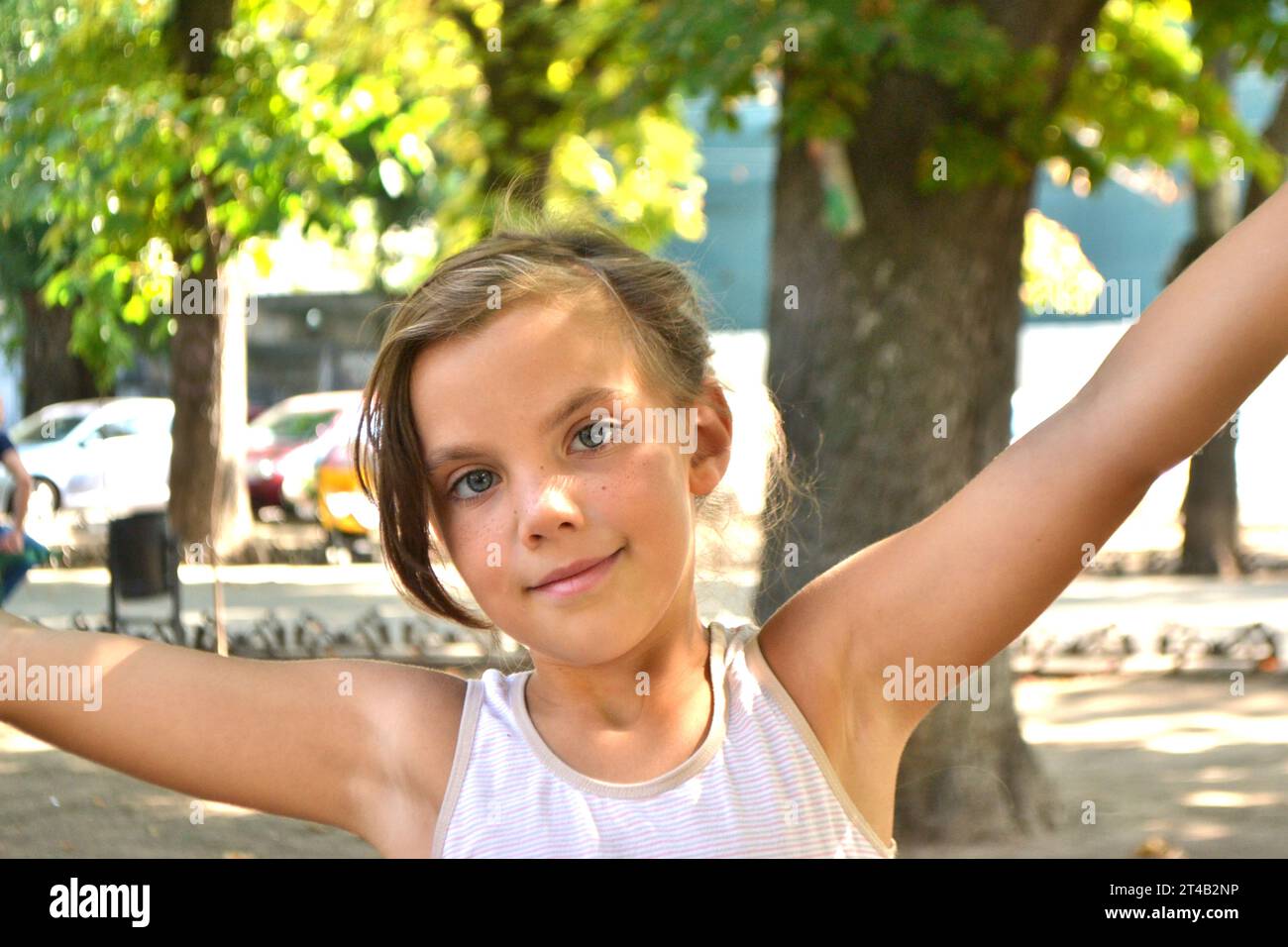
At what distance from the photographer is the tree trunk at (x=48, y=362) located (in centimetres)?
1575

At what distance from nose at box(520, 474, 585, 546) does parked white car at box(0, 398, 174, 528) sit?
16.7m

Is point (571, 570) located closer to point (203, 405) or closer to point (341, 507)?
point (203, 405)

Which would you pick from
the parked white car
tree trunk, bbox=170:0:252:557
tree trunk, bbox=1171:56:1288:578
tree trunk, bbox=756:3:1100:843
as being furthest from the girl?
the parked white car

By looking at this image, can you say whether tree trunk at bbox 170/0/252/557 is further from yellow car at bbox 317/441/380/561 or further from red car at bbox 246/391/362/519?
red car at bbox 246/391/362/519

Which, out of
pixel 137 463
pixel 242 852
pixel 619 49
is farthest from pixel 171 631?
pixel 137 463

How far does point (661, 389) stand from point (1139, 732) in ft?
23.0

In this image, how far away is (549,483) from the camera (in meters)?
1.54

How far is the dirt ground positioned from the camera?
5.97 m

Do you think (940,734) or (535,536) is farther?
(940,734)

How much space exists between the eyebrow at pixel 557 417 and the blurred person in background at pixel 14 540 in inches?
249

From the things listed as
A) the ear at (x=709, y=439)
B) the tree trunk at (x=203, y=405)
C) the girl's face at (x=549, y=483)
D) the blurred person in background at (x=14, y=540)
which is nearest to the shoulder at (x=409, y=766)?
the girl's face at (x=549, y=483)

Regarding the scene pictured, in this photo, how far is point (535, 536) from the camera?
152 cm

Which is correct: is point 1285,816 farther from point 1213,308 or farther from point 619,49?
point 1213,308
